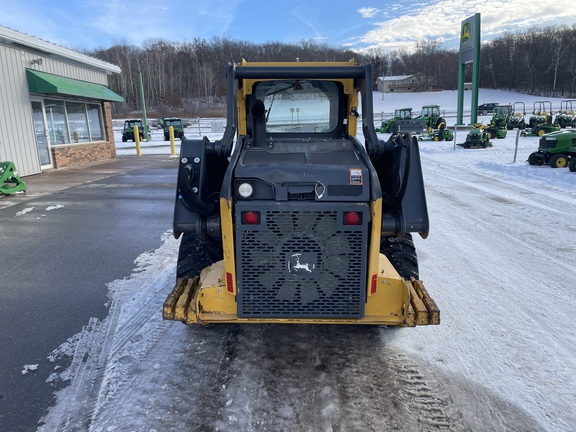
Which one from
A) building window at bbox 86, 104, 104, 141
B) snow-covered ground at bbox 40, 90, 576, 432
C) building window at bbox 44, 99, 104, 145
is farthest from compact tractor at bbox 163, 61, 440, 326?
building window at bbox 86, 104, 104, 141

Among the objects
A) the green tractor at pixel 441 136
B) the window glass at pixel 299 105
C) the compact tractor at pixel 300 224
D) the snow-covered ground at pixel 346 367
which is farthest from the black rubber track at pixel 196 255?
the green tractor at pixel 441 136

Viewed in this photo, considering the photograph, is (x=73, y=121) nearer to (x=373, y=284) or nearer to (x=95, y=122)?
(x=95, y=122)

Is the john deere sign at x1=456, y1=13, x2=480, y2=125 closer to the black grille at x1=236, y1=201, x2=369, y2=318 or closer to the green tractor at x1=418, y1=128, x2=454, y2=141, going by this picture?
the green tractor at x1=418, y1=128, x2=454, y2=141

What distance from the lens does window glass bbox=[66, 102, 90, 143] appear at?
58.2ft

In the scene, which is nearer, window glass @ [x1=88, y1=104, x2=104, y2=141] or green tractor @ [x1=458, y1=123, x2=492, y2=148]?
window glass @ [x1=88, y1=104, x2=104, y2=141]

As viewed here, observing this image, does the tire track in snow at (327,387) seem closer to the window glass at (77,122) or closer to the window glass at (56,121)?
the window glass at (56,121)

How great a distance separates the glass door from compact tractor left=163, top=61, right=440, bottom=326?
45.1 feet

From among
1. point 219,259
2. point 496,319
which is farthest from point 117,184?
point 496,319

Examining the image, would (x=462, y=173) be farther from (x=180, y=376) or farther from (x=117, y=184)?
(x=180, y=376)

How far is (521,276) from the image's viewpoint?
205 inches

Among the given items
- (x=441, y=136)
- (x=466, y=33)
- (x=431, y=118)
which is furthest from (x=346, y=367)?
(x=466, y=33)

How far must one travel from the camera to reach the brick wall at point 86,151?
16.5 metres

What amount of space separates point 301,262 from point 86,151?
59.2 ft

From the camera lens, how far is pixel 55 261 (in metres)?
6.15
